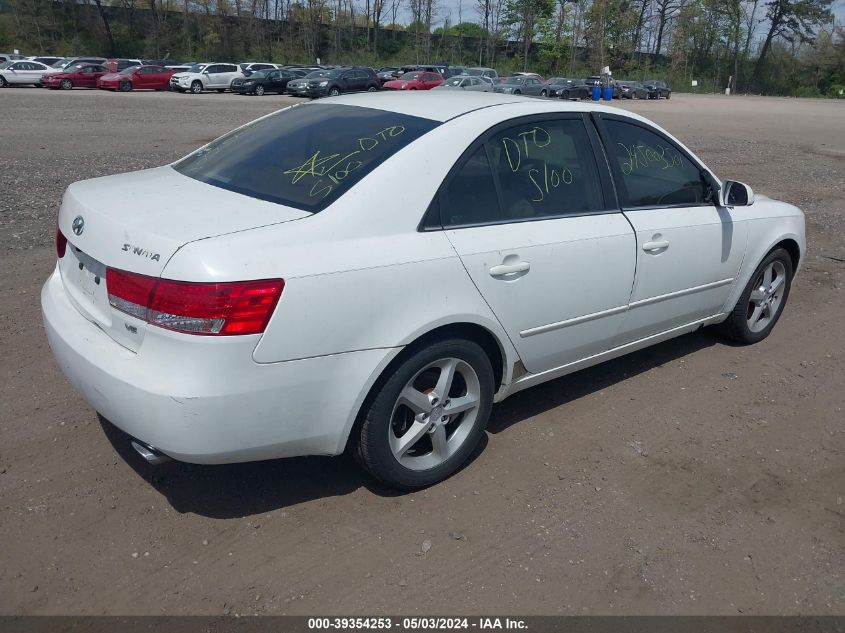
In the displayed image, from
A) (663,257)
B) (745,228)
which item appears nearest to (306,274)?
(663,257)

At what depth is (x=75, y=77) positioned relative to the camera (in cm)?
3875

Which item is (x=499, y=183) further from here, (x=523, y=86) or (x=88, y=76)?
(x=523, y=86)

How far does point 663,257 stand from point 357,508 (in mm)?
2247

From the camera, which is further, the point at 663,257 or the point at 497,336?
the point at 663,257

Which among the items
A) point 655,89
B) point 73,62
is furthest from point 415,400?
point 655,89

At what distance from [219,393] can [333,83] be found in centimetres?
3778

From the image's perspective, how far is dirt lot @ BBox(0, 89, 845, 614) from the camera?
2.92m

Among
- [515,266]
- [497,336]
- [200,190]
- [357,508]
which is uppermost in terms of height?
[200,190]

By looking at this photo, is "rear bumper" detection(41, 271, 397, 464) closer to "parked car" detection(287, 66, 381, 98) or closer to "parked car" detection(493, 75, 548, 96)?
"parked car" detection(287, 66, 381, 98)

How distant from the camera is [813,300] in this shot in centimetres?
668

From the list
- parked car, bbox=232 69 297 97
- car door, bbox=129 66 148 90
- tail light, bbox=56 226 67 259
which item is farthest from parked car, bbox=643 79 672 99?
tail light, bbox=56 226 67 259

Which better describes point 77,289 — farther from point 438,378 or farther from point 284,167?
point 438,378

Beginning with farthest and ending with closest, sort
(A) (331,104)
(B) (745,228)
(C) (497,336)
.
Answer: (B) (745,228)
(A) (331,104)
(C) (497,336)

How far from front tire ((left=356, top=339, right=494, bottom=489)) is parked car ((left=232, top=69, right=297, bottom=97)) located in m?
39.9
